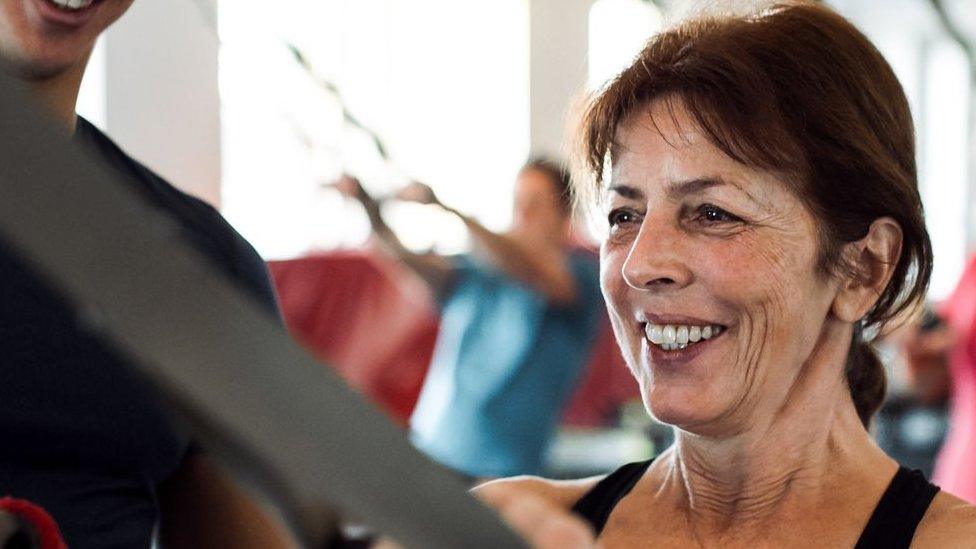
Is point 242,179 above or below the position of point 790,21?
below

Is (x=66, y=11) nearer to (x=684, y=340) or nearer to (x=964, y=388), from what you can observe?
(x=684, y=340)

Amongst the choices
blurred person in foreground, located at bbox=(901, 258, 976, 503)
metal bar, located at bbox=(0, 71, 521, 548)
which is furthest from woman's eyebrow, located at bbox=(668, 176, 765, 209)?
blurred person in foreground, located at bbox=(901, 258, 976, 503)

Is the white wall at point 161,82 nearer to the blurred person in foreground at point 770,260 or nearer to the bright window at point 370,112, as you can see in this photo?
the bright window at point 370,112

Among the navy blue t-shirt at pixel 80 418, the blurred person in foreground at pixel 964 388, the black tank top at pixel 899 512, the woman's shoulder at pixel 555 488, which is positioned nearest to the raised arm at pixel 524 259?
the blurred person in foreground at pixel 964 388

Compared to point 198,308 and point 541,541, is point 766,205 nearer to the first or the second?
point 541,541

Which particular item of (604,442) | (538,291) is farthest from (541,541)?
(604,442)

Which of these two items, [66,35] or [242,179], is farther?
[242,179]

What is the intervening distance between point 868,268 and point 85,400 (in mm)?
705

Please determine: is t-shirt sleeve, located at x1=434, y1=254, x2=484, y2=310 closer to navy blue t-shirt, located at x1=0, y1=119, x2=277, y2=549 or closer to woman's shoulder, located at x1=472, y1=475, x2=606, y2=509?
woman's shoulder, located at x1=472, y1=475, x2=606, y2=509

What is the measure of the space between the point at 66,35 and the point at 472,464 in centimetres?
259

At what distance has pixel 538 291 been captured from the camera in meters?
3.60

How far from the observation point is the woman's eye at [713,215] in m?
1.17

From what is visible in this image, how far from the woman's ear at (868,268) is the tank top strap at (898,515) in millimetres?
158

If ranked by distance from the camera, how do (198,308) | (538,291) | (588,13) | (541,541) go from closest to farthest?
(198,308) < (541,541) < (538,291) < (588,13)
